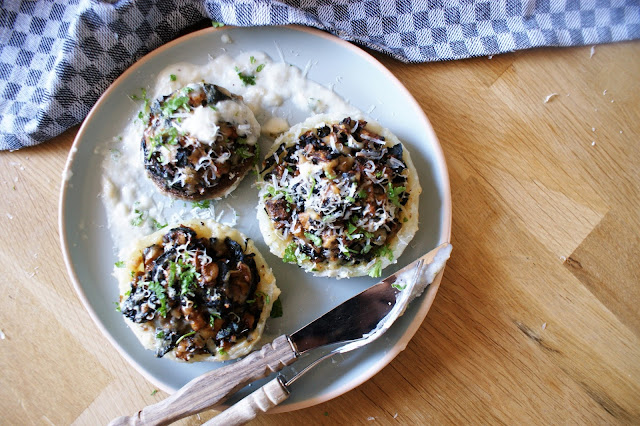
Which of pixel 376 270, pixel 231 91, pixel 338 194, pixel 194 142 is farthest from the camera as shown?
pixel 231 91

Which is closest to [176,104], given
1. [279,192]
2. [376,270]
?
[279,192]

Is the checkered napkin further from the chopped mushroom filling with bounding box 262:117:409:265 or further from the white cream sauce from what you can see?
the chopped mushroom filling with bounding box 262:117:409:265

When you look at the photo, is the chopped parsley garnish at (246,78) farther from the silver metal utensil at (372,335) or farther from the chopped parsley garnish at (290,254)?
the silver metal utensil at (372,335)

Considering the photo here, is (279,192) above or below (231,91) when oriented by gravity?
below

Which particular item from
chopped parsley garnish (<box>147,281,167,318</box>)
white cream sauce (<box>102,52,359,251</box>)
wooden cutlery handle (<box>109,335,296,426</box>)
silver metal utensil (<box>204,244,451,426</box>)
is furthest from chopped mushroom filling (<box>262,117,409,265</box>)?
chopped parsley garnish (<box>147,281,167,318</box>)

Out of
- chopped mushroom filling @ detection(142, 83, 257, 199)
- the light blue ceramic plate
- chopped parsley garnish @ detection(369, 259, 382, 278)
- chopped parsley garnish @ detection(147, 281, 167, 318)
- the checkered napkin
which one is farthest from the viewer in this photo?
the checkered napkin

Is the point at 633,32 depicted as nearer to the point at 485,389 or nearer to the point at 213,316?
the point at 485,389

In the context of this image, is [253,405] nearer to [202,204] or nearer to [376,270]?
[376,270]

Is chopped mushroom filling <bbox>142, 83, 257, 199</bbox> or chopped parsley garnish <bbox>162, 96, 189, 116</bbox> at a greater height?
chopped parsley garnish <bbox>162, 96, 189, 116</bbox>
